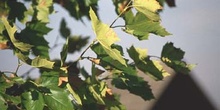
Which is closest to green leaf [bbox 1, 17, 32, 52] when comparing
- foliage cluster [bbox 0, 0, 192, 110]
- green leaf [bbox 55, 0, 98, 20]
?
foliage cluster [bbox 0, 0, 192, 110]

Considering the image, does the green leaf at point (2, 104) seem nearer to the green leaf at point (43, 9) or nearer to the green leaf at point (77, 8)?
the green leaf at point (43, 9)

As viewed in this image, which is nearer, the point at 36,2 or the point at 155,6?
the point at 155,6

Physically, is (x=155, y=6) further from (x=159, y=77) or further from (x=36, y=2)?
(x=36, y=2)

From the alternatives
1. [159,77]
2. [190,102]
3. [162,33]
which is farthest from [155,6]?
[190,102]

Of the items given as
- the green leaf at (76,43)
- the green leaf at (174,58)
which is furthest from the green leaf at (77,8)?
the green leaf at (174,58)

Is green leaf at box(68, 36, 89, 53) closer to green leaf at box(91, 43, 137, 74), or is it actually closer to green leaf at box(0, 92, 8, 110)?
green leaf at box(91, 43, 137, 74)
